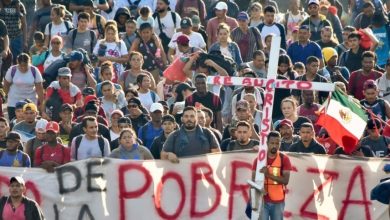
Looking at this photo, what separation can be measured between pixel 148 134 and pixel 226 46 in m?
4.48

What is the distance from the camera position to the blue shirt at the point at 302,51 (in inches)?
1148

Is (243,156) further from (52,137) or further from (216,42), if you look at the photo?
(216,42)

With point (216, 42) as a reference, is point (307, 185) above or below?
below

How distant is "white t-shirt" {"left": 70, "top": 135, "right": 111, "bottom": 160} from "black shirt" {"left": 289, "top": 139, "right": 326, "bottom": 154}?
2318 mm

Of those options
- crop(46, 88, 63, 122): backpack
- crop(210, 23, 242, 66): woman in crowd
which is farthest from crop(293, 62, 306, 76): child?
crop(46, 88, 63, 122): backpack

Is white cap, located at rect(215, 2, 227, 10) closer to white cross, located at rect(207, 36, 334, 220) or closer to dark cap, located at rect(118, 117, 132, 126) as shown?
dark cap, located at rect(118, 117, 132, 126)

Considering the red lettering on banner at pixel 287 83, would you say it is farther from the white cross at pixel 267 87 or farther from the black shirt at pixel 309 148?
the black shirt at pixel 309 148

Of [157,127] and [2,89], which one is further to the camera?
[2,89]

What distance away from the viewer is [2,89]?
29812 mm

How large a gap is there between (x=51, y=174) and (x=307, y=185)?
3.11 meters

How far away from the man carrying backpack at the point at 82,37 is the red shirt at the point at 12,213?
24.7 feet

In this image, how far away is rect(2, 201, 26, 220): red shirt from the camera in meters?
22.5

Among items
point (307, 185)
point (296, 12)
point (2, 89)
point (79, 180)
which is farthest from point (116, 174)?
point (296, 12)

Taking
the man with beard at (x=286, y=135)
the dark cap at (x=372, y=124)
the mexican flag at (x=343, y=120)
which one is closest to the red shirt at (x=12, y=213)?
the man with beard at (x=286, y=135)
